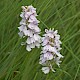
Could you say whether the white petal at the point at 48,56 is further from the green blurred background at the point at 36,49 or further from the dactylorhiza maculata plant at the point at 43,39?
the green blurred background at the point at 36,49

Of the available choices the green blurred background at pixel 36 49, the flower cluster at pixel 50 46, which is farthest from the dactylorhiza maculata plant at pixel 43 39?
the green blurred background at pixel 36 49

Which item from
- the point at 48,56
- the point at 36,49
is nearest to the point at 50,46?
the point at 48,56

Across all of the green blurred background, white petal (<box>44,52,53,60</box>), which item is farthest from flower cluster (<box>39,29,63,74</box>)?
the green blurred background

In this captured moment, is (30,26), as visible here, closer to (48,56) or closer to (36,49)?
(48,56)

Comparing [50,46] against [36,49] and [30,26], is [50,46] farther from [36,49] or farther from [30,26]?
[36,49]

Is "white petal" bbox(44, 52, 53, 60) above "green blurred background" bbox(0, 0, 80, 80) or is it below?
below

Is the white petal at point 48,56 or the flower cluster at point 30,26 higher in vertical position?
the flower cluster at point 30,26

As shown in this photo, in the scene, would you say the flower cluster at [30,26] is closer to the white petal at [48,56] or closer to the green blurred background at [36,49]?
the white petal at [48,56]

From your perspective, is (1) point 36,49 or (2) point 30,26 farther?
(1) point 36,49

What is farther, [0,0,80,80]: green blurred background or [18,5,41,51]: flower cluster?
[0,0,80,80]: green blurred background

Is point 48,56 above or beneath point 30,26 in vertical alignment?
beneath

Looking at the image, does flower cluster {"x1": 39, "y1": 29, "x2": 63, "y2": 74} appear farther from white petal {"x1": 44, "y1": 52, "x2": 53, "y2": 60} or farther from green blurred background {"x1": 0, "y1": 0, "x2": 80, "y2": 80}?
green blurred background {"x1": 0, "y1": 0, "x2": 80, "y2": 80}

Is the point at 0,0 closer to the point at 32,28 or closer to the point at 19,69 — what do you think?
the point at 19,69

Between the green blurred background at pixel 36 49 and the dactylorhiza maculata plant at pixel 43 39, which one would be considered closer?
the dactylorhiza maculata plant at pixel 43 39
